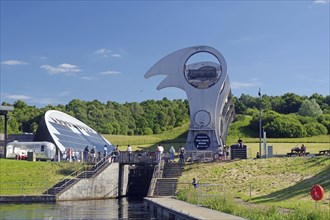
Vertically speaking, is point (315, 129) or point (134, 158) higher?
point (315, 129)

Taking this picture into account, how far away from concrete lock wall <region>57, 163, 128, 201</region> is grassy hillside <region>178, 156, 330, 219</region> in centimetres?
580

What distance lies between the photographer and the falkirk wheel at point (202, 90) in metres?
48.0

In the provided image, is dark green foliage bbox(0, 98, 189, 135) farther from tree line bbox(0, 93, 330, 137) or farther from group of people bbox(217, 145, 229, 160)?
group of people bbox(217, 145, 229, 160)

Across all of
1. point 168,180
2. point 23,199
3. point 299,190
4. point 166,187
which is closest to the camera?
point 299,190

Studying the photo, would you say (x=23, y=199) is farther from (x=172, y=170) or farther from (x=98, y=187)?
(x=172, y=170)

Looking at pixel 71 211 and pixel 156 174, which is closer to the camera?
pixel 71 211

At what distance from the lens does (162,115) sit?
119 metres

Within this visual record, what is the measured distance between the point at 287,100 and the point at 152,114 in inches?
1529

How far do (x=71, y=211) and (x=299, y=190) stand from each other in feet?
42.2

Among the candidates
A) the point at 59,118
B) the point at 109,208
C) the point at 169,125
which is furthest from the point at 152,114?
the point at 109,208

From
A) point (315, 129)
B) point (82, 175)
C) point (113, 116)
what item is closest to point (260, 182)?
point (82, 175)

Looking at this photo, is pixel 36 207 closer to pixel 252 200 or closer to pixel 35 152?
pixel 252 200

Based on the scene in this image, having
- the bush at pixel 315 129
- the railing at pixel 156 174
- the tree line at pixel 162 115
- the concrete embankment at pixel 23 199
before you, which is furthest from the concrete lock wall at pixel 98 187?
the bush at pixel 315 129

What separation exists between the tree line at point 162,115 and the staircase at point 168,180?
4541 centimetres
